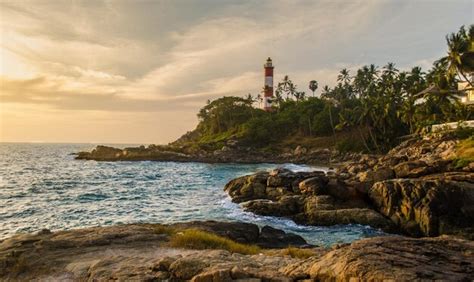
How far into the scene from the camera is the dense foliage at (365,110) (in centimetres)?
5925

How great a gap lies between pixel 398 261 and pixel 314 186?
24921 millimetres

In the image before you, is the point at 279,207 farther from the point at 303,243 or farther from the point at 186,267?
the point at 186,267

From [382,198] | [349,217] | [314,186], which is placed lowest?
[349,217]

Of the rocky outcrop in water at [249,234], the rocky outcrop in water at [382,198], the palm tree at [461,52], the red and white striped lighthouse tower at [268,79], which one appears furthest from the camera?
the red and white striped lighthouse tower at [268,79]

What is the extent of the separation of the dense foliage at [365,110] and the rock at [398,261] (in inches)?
1967

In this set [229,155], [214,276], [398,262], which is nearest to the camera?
[398,262]

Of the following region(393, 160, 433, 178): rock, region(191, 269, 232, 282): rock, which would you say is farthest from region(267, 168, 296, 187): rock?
region(191, 269, 232, 282): rock

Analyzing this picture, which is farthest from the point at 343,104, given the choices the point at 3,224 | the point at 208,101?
the point at 3,224

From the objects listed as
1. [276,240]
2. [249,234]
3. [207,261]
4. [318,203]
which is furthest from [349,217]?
[207,261]

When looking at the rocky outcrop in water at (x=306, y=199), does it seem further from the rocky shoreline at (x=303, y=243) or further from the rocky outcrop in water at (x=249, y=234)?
the rocky outcrop in water at (x=249, y=234)

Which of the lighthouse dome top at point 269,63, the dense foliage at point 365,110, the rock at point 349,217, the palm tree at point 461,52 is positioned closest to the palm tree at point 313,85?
the dense foliage at point 365,110

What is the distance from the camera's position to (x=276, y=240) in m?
19.6

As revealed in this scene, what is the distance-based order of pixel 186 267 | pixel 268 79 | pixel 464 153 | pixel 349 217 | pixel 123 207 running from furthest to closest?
pixel 268 79 → pixel 464 153 → pixel 123 207 → pixel 349 217 → pixel 186 267

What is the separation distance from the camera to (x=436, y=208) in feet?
81.0
